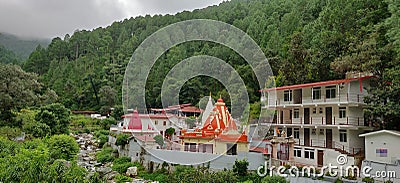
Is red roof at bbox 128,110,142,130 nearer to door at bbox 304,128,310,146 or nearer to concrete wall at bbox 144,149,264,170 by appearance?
concrete wall at bbox 144,149,264,170

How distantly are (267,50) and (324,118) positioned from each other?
12.8 m

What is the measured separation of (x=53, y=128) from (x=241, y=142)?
604 inches

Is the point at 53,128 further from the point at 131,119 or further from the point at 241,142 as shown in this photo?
the point at 241,142

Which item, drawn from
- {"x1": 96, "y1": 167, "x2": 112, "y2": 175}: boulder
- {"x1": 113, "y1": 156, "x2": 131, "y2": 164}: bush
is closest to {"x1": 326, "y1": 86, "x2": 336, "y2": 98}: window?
{"x1": 113, "y1": 156, "x2": 131, "y2": 164}: bush

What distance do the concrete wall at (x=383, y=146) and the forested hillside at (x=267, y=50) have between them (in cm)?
168

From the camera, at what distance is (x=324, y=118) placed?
15.4 m

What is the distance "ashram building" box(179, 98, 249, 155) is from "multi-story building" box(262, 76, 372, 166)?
2354 millimetres

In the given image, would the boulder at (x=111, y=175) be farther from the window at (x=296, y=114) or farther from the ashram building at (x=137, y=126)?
the window at (x=296, y=114)

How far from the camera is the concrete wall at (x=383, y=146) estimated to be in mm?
11984

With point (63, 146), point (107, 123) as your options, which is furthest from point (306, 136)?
point (107, 123)

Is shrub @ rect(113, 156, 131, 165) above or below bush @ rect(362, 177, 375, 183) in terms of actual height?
below

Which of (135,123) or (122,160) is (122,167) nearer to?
(122,160)

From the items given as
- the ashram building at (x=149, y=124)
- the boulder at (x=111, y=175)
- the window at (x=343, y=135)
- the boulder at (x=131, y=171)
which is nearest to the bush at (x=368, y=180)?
the window at (x=343, y=135)

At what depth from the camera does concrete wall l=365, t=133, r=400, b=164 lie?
39.3 ft
